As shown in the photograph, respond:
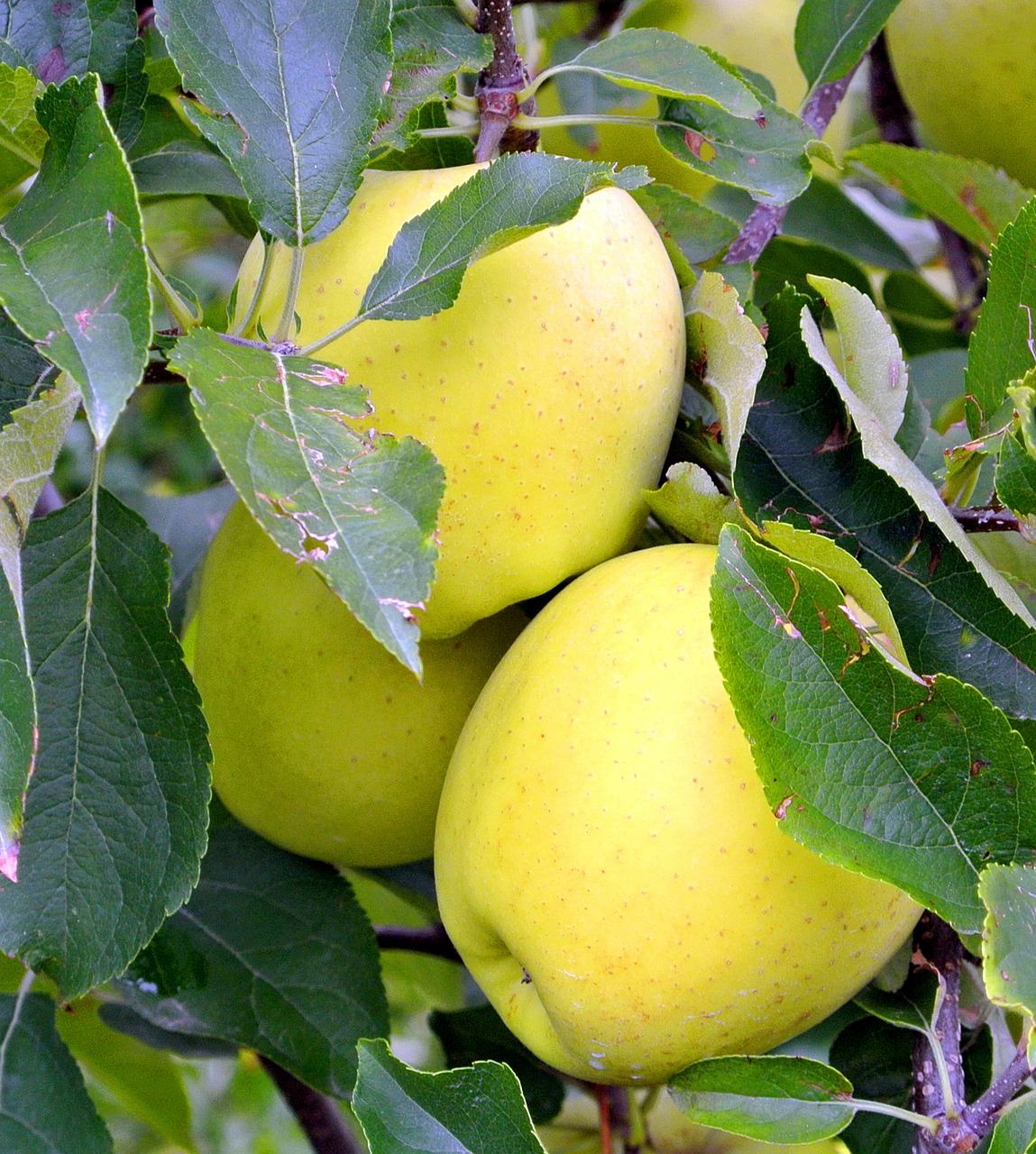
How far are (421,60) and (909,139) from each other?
2.50 ft

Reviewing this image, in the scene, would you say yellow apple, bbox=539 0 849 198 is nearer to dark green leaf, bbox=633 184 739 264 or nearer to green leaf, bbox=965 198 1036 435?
dark green leaf, bbox=633 184 739 264

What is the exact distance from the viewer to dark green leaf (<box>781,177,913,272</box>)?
3.81 feet

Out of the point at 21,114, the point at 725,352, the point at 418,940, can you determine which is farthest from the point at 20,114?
the point at 418,940

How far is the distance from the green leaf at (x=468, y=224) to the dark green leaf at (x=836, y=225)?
2.23 feet

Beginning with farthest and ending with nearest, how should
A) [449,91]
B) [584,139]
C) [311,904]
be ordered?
[584,139] < [311,904] < [449,91]

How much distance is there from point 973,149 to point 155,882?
35.4 inches

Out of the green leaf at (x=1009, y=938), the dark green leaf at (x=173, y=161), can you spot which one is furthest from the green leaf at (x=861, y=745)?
the dark green leaf at (x=173, y=161)

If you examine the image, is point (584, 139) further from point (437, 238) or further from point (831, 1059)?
point (831, 1059)

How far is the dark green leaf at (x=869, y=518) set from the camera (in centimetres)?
60

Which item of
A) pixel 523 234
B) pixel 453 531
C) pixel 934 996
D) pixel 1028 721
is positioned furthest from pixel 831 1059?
pixel 523 234

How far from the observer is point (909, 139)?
47.9 inches

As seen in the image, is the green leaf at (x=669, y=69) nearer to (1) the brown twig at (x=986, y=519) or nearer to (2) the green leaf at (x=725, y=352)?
(2) the green leaf at (x=725, y=352)

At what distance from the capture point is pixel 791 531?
1.77 feet

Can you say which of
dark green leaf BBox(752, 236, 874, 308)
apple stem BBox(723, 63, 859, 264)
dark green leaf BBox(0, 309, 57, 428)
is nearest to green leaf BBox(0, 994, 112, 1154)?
dark green leaf BBox(0, 309, 57, 428)
